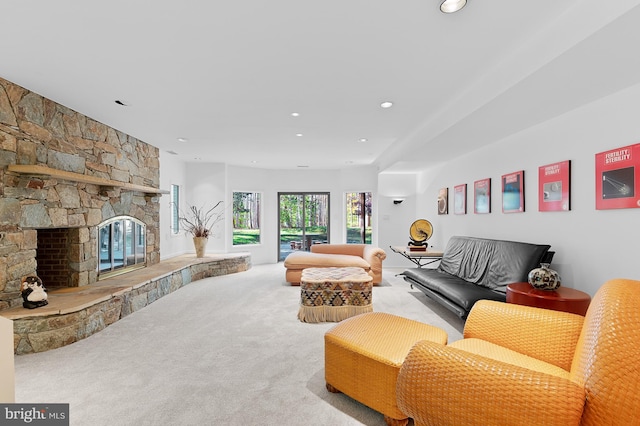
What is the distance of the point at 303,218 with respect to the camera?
27.2 feet

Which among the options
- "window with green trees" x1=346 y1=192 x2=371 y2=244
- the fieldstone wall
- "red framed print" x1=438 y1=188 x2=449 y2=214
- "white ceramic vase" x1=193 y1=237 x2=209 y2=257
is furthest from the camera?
"window with green trees" x1=346 y1=192 x2=371 y2=244

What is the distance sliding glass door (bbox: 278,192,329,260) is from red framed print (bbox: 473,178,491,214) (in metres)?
4.19

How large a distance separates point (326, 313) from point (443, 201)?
3.31 metres

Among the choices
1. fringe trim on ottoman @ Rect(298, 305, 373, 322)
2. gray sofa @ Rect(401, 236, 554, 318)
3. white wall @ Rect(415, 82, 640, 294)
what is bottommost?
fringe trim on ottoman @ Rect(298, 305, 373, 322)

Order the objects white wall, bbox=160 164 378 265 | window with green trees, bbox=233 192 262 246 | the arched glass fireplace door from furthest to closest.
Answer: window with green trees, bbox=233 192 262 246 → white wall, bbox=160 164 378 265 → the arched glass fireplace door

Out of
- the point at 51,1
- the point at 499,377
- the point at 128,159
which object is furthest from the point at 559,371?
the point at 128,159

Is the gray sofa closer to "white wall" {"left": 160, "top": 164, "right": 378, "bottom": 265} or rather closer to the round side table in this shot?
the round side table

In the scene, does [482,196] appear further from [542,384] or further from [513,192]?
[542,384]

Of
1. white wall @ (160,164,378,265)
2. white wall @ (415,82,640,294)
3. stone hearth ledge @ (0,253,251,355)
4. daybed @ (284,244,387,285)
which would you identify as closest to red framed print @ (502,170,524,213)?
white wall @ (415,82,640,294)

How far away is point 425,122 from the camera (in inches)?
154

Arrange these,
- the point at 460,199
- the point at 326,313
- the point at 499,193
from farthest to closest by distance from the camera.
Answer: the point at 460,199 < the point at 499,193 < the point at 326,313

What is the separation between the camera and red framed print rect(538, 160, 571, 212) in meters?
2.90

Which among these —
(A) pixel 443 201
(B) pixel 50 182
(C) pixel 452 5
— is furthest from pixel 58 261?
(A) pixel 443 201

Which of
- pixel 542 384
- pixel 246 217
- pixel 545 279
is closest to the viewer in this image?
pixel 542 384
